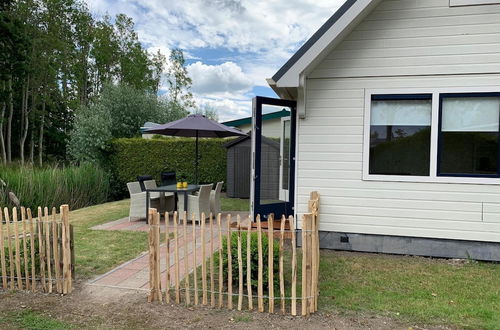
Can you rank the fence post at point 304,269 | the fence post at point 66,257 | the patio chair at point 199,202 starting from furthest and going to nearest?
1. the patio chair at point 199,202
2. the fence post at point 66,257
3. the fence post at point 304,269

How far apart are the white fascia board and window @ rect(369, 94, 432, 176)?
1.22 m

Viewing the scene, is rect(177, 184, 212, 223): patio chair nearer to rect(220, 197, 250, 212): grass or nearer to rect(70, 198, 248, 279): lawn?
rect(70, 198, 248, 279): lawn

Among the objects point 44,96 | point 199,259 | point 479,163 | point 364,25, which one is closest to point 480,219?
point 479,163

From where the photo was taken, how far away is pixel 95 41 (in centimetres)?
2862

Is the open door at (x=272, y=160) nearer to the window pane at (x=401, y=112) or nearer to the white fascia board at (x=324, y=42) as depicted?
the white fascia board at (x=324, y=42)

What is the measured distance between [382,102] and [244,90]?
2760cm

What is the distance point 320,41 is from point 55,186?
883cm

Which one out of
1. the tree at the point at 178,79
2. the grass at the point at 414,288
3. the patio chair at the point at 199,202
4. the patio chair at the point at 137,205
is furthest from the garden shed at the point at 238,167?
the tree at the point at 178,79

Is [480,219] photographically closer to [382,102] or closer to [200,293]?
[382,102]

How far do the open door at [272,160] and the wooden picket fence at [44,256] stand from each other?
10.4 feet

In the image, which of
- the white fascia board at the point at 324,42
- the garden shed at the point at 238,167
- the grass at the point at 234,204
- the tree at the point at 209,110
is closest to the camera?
the white fascia board at the point at 324,42

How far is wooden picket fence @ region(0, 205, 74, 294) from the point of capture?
389cm

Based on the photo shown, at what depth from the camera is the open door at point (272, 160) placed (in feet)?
20.3

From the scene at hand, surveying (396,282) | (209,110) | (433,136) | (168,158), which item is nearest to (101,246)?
(396,282)
